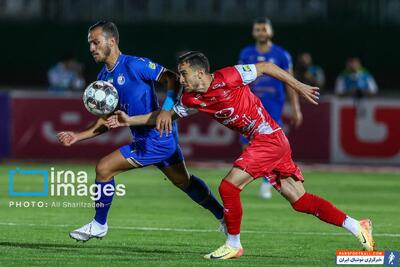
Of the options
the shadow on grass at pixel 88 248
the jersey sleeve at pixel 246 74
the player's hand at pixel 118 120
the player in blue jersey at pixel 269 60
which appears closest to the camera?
the jersey sleeve at pixel 246 74

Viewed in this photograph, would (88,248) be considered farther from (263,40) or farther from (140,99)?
(263,40)

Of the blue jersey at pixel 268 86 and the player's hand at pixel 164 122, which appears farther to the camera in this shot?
the blue jersey at pixel 268 86

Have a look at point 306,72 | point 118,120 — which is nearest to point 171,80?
point 118,120

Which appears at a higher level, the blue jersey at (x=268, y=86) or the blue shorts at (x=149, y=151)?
the blue shorts at (x=149, y=151)

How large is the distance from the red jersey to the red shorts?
0.10 meters

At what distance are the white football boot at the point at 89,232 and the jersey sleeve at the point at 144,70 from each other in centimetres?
154

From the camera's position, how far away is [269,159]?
1120cm

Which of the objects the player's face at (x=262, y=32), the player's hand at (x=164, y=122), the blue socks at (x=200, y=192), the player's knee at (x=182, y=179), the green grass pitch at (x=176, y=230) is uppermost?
the player's hand at (x=164, y=122)

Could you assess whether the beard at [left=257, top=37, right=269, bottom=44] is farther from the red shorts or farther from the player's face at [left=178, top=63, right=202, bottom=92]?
the player's face at [left=178, top=63, right=202, bottom=92]

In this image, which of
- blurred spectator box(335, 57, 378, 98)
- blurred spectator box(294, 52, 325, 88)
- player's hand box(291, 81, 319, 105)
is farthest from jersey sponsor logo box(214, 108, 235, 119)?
blurred spectator box(294, 52, 325, 88)

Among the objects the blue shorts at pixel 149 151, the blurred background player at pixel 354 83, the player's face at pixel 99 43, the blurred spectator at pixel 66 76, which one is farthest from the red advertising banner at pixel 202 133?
the player's face at pixel 99 43

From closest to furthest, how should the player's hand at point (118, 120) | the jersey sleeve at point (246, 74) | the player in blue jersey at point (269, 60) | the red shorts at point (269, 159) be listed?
the red shorts at point (269, 159)
the jersey sleeve at point (246, 74)
the player's hand at point (118, 120)
the player in blue jersey at point (269, 60)

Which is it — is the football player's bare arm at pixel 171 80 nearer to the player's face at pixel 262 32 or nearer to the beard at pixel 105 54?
the beard at pixel 105 54

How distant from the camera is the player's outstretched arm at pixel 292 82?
11008 mm
